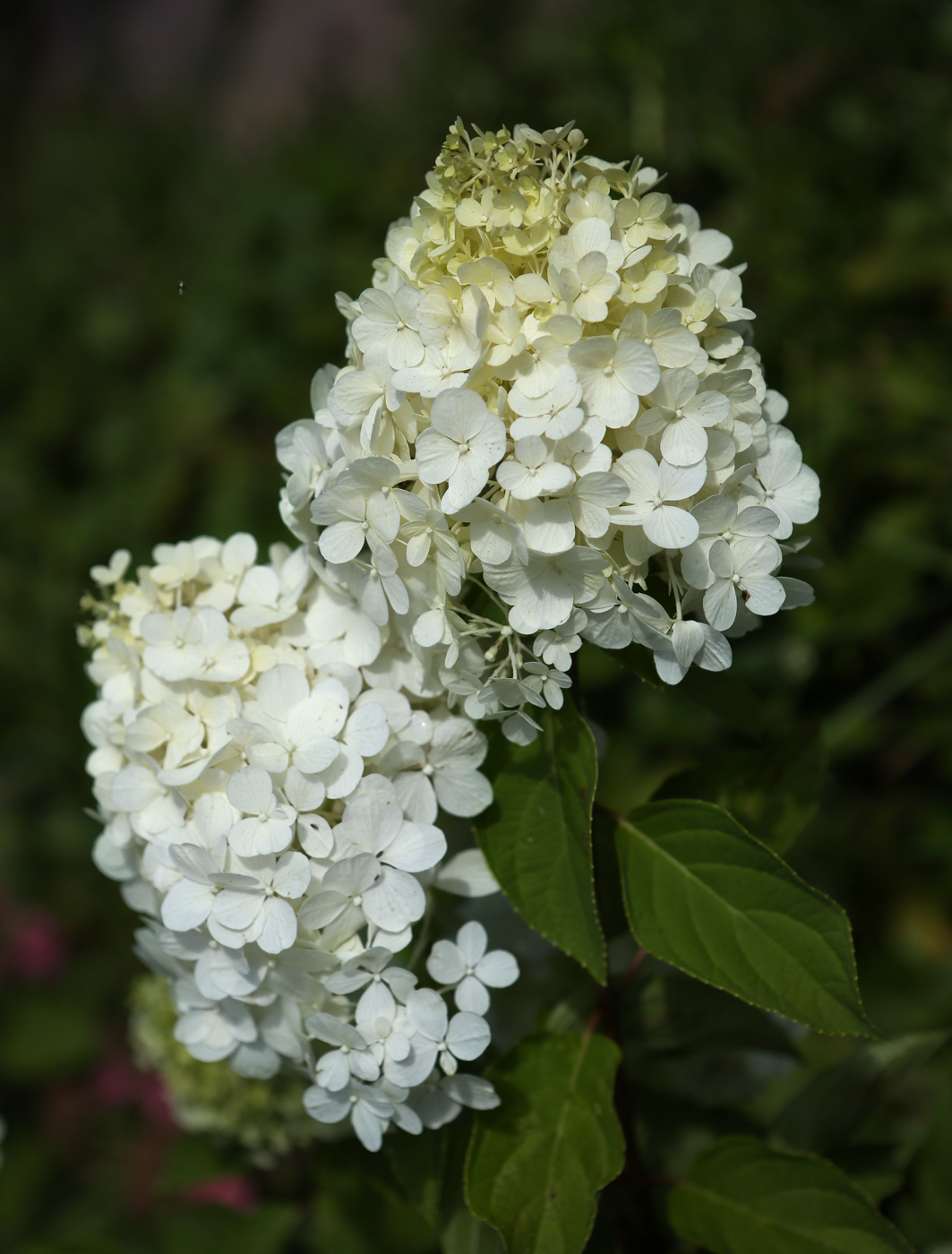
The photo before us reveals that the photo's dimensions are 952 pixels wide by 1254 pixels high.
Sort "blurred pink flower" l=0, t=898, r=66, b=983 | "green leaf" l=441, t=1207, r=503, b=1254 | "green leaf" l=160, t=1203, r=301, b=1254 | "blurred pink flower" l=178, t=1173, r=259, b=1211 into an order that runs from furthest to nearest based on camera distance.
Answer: "blurred pink flower" l=0, t=898, r=66, b=983 < "blurred pink flower" l=178, t=1173, r=259, b=1211 < "green leaf" l=160, t=1203, r=301, b=1254 < "green leaf" l=441, t=1207, r=503, b=1254

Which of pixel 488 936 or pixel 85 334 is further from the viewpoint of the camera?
pixel 85 334

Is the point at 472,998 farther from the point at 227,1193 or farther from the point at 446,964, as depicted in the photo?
the point at 227,1193

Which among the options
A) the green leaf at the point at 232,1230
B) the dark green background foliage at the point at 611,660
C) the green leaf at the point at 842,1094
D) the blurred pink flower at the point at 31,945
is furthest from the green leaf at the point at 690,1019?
the blurred pink flower at the point at 31,945

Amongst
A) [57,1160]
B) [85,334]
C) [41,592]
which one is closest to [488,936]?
[57,1160]

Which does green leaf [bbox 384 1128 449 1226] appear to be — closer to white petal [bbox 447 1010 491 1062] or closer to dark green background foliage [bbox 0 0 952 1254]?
dark green background foliage [bbox 0 0 952 1254]

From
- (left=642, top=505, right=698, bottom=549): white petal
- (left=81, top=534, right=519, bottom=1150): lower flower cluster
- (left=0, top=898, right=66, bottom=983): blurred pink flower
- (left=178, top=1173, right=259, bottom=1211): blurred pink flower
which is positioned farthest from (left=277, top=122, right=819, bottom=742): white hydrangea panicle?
(left=0, top=898, right=66, bottom=983): blurred pink flower

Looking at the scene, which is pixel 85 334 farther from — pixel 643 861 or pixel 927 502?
pixel 643 861
